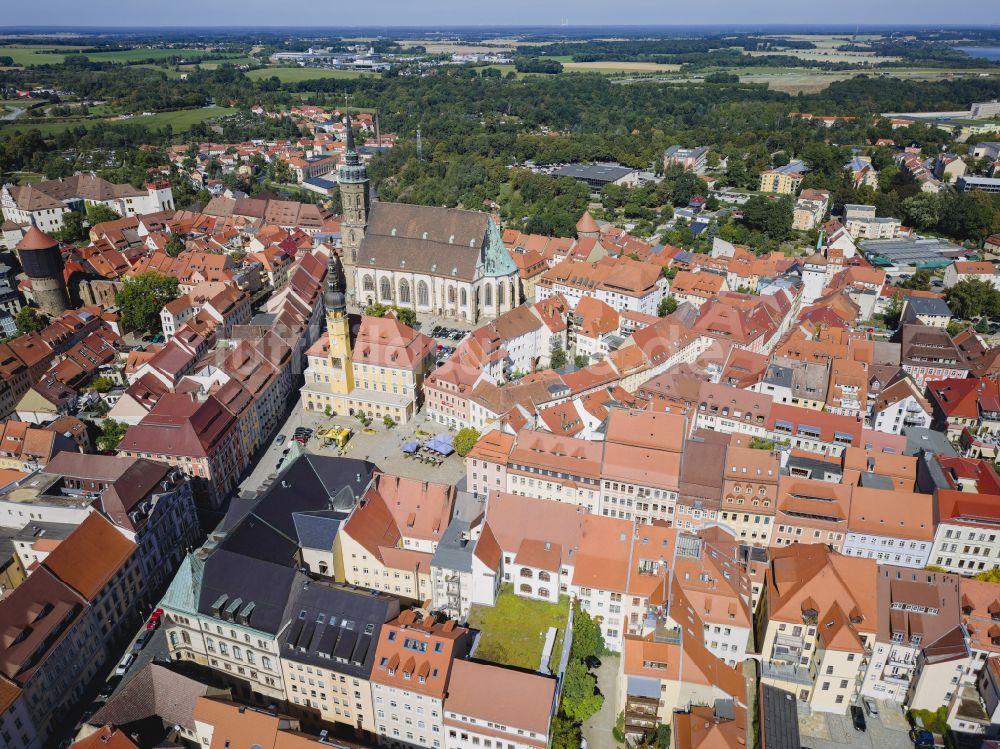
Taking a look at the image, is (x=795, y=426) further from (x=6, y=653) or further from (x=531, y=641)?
(x=6, y=653)

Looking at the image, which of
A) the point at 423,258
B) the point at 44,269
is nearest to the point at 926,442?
the point at 423,258

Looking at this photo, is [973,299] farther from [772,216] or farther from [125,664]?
[125,664]

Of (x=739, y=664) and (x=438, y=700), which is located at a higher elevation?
(x=438, y=700)

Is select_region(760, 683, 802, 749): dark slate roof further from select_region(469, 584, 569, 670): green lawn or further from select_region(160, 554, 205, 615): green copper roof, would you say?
select_region(160, 554, 205, 615): green copper roof

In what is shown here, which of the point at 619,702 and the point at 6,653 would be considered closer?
the point at 6,653

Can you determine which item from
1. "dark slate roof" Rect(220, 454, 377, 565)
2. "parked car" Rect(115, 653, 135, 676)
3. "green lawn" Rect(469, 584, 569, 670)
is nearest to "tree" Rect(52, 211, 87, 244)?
"dark slate roof" Rect(220, 454, 377, 565)

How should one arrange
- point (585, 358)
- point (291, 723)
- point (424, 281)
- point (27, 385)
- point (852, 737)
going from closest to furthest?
1. point (291, 723)
2. point (852, 737)
3. point (27, 385)
4. point (585, 358)
5. point (424, 281)

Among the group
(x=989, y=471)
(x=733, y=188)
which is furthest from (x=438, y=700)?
(x=733, y=188)
